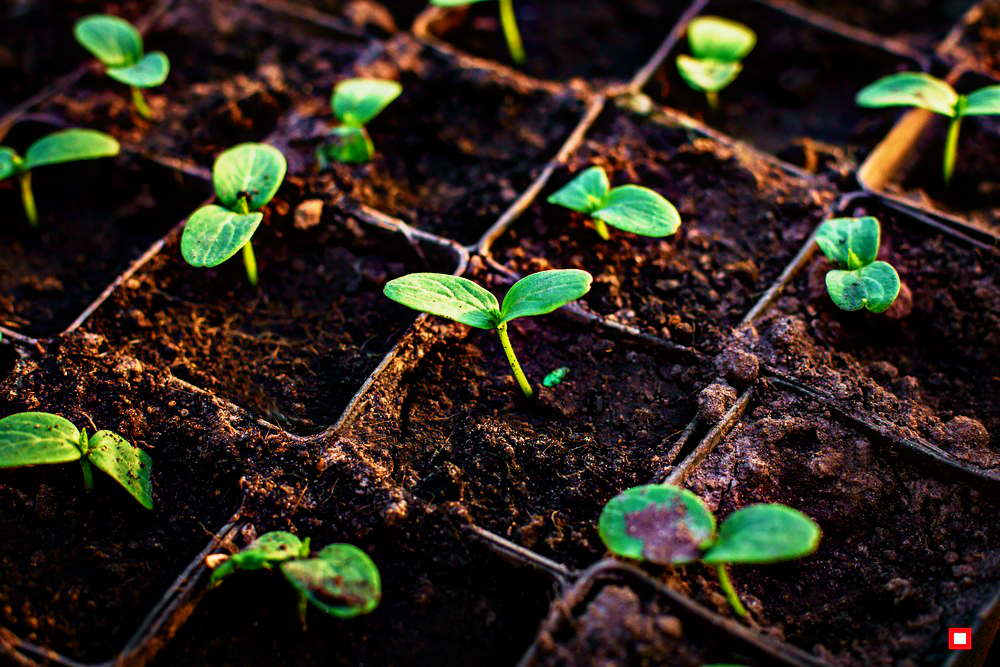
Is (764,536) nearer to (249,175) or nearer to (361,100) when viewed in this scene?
(249,175)

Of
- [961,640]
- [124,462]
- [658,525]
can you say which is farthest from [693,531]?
[124,462]

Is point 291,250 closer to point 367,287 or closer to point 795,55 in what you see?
point 367,287

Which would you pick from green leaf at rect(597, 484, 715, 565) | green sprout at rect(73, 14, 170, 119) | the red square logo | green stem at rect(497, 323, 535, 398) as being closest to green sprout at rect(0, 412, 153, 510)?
green stem at rect(497, 323, 535, 398)

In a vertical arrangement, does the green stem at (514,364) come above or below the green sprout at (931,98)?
below

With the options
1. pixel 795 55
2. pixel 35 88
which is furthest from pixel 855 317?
pixel 35 88

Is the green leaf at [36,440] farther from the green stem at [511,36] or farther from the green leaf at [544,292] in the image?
the green stem at [511,36]

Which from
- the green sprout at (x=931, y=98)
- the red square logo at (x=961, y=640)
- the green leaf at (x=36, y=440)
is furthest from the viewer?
the green sprout at (x=931, y=98)

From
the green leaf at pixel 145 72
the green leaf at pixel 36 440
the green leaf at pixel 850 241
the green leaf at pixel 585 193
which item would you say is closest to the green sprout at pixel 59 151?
the green leaf at pixel 145 72

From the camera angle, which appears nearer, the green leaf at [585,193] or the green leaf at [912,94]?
the green leaf at [585,193]
